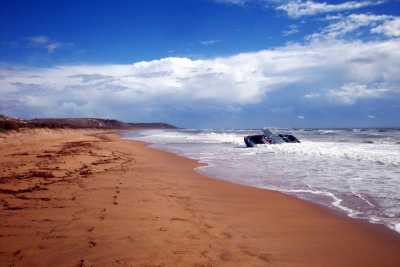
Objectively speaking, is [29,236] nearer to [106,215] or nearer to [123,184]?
[106,215]

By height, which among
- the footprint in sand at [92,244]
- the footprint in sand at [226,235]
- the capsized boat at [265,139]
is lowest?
the footprint in sand at [226,235]

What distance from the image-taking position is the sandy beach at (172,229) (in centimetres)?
443

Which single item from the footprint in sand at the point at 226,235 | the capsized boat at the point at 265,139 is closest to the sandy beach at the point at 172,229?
the footprint in sand at the point at 226,235

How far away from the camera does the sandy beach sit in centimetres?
443

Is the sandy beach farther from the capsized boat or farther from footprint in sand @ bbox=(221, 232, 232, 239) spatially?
the capsized boat

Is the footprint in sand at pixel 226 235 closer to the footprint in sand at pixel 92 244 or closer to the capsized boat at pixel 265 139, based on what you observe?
the footprint in sand at pixel 92 244

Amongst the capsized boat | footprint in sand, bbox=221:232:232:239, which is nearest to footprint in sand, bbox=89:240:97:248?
footprint in sand, bbox=221:232:232:239

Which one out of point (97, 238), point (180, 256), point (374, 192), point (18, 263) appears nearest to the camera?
point (18, 263)

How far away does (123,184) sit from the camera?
9484 mm

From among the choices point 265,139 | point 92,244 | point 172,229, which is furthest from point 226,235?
point 265,139

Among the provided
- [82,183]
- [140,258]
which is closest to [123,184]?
[82,183]

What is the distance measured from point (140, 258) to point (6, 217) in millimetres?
3068

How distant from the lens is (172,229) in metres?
5.50

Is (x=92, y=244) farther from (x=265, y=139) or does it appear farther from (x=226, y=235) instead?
(x=265, y=139)
